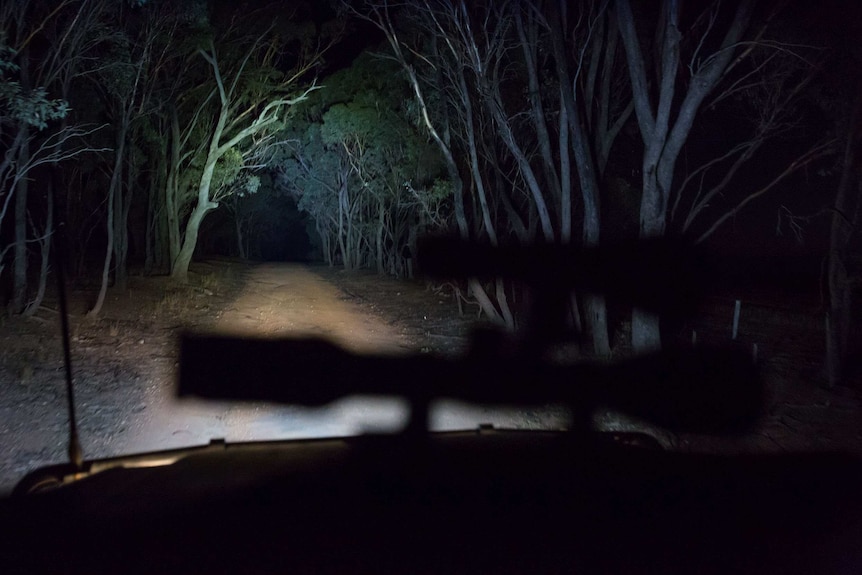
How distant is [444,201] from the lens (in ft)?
71.0

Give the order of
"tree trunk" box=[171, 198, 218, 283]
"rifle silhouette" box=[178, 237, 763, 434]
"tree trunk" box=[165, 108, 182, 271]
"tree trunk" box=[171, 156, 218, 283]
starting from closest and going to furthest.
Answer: "rifle silhouette" box=[178, 237, 763, 434] → "tree trunk" box=[171, 156, 218, 283] → "tree trunk" box=[165, 108, 182, 271] → "tree trunk" box=[171, 198, 218, 283]

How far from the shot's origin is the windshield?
839cm

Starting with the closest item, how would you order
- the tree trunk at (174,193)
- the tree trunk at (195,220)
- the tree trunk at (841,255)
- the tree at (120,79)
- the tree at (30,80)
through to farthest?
the tree trunk at (841,255) < the tree at (30,80) < the tree at (120,79) < the tree trunk at (195,220) < the tree trunk at (174,193)

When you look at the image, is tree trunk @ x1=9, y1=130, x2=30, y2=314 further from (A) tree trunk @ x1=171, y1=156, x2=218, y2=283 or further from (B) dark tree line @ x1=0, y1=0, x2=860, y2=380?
(A) tree trunk @ x1=171, y1=156, x2=218, y2=283

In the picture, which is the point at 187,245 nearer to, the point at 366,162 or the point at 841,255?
the point at 366,162

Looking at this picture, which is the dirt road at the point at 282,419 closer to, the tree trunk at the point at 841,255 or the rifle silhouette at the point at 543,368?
the rifle silhouette at the point at 543,368

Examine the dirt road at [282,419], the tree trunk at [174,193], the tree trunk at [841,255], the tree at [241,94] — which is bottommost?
the dirt road at [282,419]

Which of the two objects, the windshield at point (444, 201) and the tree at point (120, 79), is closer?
the windshield at point (444, 201)

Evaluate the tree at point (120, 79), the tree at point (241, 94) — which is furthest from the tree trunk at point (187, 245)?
the tree at point (120, 79)

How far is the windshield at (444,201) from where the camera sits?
839 cm

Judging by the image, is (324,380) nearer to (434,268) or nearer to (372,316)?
(372,316)

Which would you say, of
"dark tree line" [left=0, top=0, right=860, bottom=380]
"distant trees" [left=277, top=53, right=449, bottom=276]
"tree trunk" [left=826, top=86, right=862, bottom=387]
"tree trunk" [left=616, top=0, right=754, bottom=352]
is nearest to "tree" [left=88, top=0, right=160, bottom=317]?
"dark tree line" [left=0, top=0, right=860, bottom=380]

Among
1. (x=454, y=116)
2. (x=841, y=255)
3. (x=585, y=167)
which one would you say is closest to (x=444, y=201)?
(x=454, y=116)

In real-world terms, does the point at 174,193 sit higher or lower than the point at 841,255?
higher
